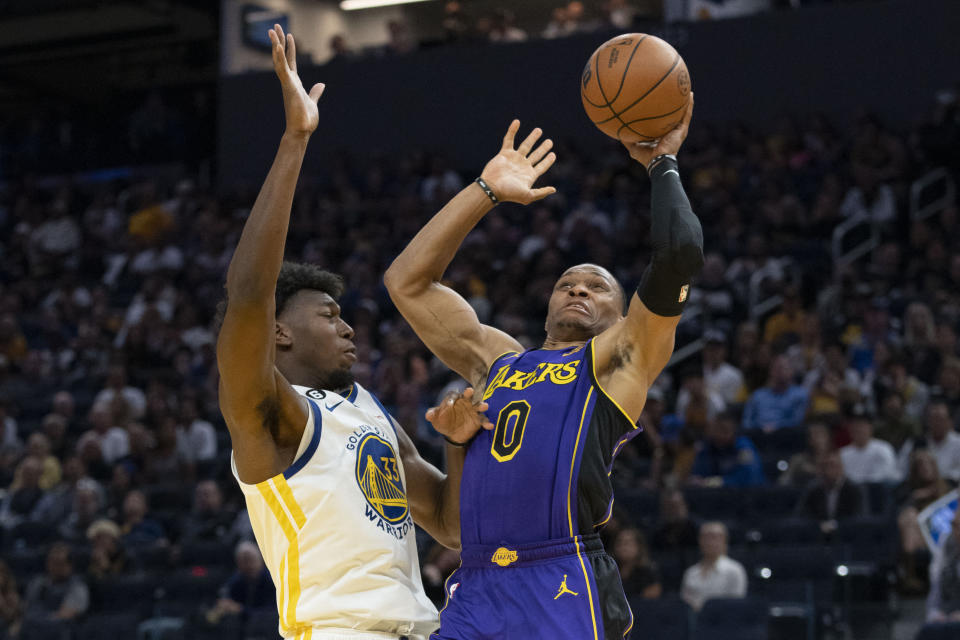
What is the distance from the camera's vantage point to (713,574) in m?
9.11

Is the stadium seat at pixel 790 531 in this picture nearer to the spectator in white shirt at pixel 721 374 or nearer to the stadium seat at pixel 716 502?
the stadium seat at pixel 716 502

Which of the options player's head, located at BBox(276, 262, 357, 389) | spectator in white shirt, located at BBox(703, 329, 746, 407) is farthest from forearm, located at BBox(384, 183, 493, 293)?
spectator in white shirt, located at BBox(703, 329, 746, 407)

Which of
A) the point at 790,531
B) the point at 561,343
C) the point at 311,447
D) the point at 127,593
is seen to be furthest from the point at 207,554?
the point at 311,447

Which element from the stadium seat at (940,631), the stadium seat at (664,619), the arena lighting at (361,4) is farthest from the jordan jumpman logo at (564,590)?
the arena lighting at (361,4)

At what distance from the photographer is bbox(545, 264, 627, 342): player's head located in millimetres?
4391

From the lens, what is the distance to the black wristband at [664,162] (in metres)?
4.22

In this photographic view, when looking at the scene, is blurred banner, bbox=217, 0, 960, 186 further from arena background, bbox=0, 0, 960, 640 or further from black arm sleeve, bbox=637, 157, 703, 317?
black arm sleeve, bbox=637, 157, 703, 317

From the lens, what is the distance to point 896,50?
17.0 m

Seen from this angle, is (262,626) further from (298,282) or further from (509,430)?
(509,430)

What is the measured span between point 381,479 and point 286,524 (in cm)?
33

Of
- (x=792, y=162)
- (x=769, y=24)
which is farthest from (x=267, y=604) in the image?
(x=769, y=24)

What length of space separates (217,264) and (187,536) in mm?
6297

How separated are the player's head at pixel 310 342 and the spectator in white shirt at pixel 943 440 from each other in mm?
6754

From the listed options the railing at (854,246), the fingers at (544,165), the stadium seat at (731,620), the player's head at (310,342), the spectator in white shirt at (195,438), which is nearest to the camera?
the player's head at (310,342)
